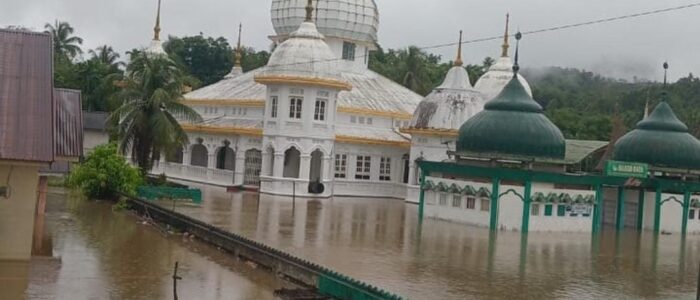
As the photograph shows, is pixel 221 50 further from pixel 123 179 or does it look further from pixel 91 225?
pixel 91 225

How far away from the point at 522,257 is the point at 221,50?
61935 millimetres

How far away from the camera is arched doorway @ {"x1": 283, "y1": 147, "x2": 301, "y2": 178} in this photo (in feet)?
141

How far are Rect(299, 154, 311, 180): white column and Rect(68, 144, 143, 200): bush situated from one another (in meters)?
8.95

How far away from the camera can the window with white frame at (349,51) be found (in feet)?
162

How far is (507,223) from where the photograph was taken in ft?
101

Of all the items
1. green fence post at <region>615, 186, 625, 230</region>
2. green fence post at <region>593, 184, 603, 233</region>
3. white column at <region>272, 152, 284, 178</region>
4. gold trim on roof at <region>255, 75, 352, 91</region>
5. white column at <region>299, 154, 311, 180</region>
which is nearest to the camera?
green fence post at <region>593, 184, 603, 233</region>

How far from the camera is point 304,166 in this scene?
133ft

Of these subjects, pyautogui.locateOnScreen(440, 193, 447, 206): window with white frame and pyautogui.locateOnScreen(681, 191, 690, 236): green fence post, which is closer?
pyautogui.locateOnScreen(440, 193, 447, 206): window with white frame

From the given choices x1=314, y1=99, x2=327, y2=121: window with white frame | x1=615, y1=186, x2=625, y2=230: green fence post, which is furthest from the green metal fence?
x1=615, y1=186, x2=625, y2=230: green fence post

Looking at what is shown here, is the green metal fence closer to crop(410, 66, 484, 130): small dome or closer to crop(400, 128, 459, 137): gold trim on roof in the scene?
crop(400, 128, 459, 137): gold trim on roof

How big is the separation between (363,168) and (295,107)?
5003mm

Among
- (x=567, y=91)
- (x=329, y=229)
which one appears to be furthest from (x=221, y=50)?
(x=329, y=229)

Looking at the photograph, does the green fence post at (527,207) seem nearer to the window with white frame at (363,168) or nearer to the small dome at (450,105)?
the small dome at (450,105)

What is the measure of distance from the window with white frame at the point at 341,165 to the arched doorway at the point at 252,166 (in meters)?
3.56
